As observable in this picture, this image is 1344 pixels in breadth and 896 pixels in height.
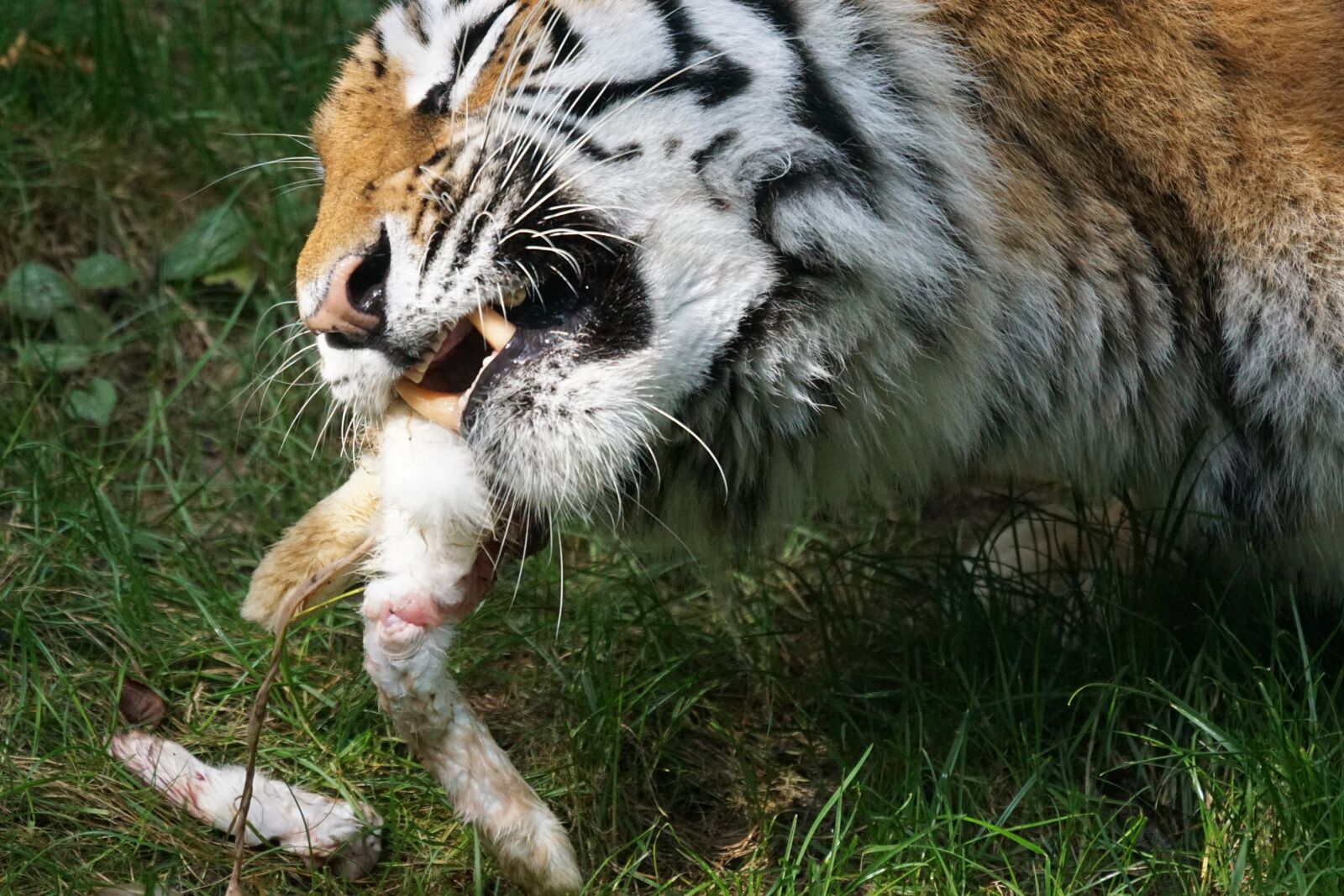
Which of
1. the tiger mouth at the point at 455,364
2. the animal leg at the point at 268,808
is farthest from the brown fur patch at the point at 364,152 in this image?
the animal leg at the point at 268,808

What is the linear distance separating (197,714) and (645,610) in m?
0.81

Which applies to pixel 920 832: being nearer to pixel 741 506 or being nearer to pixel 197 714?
pixel 741 506

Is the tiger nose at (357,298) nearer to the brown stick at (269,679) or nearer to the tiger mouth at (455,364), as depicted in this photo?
the tiger mouth at (455,364)

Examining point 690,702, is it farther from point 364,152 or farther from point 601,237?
point 364,152

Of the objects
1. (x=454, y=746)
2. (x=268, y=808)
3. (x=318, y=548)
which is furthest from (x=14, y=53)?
(x=454, y=746)

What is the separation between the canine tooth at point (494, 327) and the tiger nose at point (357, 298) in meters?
0.12

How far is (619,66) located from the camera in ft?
6.38

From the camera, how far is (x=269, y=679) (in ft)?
6.81

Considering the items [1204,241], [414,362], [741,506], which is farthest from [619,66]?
[1204,241]

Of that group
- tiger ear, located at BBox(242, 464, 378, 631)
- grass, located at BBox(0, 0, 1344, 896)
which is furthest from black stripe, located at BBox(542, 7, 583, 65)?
grass, located at BBox(0, 0, 1344, 896)

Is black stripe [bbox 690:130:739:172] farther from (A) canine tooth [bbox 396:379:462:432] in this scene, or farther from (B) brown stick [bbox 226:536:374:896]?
(B) brown stick [bbox 226:536:374:896]

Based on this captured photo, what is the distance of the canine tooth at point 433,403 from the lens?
6.44 ft

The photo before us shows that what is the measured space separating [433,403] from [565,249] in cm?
27

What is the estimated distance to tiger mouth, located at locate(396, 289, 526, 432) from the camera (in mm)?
1924
